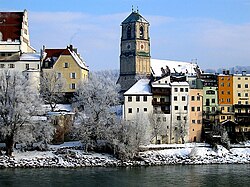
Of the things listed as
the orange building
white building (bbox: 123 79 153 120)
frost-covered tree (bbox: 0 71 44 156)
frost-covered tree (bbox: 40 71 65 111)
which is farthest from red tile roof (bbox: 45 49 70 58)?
the orange building

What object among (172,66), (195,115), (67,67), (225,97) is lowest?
(195,115)

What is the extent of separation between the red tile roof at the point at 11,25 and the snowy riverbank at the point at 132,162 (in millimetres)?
23250

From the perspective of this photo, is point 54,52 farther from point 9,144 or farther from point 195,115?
point 9,144

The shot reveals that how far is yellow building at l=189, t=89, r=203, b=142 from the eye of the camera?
217 feet

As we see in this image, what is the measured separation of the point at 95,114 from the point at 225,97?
2058 centimetres

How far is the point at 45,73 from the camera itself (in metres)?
71.6

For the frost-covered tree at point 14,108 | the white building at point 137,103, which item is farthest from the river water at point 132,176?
the white building at point 137,103

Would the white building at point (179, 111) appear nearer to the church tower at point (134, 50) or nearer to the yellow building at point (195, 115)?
the yellow building at point (195, 115)

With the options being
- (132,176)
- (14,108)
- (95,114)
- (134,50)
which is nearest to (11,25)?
(14,108)

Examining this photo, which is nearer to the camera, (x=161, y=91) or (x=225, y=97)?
(x=161, y=91)

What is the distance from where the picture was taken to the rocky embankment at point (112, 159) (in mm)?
53250

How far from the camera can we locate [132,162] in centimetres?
Answer: 5491

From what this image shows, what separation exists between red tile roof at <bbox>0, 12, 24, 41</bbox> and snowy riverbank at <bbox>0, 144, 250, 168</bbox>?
23.2 metres

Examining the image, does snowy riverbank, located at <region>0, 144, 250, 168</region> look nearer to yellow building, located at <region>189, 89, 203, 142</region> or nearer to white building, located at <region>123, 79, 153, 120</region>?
yellow building, located at <region>189, 89, 203, 142</region>
